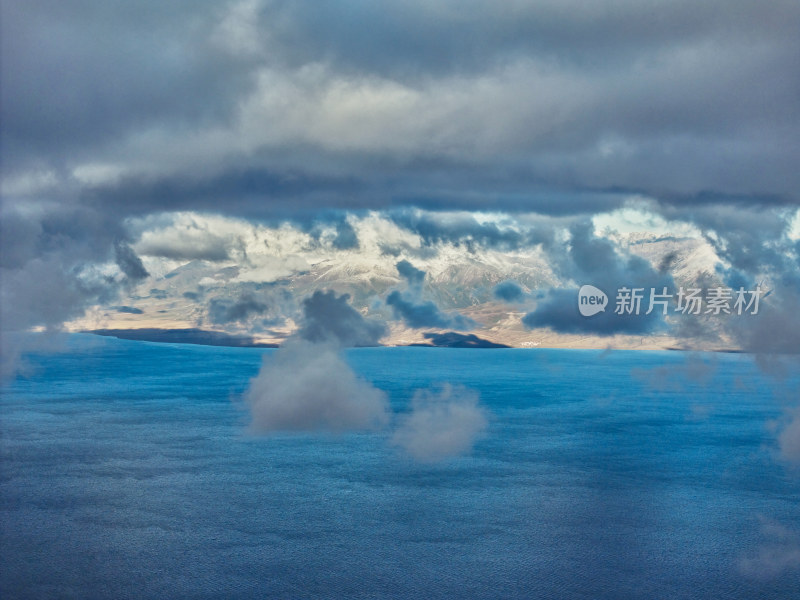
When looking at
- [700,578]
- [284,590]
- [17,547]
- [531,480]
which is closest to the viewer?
[284,590]

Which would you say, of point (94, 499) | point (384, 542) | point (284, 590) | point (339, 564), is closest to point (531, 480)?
point (384, 542)

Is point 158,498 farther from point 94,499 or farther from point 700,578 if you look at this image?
point 700,578

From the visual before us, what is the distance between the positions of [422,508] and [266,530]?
37743 millimetres

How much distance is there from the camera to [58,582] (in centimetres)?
12325

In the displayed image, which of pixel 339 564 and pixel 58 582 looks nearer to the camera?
pixel 58 582

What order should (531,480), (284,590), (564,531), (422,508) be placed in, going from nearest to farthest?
1. (284,590)
2. (564,531)
3. (422,508)
4. (531,480)

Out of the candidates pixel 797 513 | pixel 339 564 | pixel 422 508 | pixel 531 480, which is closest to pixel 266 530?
pixel 339 564

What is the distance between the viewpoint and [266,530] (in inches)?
5955

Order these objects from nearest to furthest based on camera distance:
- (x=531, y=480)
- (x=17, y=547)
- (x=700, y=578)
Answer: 1. (x=700, y=578)
2. (x=17, y=547)
3. (x=531, y=480)

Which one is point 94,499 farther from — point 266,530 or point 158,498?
point 266,530

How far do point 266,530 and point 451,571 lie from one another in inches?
1718

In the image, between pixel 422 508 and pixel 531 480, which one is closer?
pixel 422 508

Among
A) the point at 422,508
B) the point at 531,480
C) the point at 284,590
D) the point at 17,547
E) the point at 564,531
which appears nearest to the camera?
the point at 284,590

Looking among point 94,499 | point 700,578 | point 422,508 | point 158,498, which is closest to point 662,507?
point 700,578
